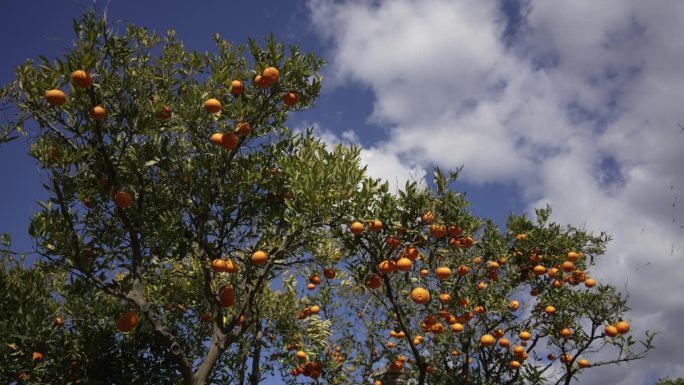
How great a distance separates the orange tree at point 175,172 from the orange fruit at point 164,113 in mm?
25

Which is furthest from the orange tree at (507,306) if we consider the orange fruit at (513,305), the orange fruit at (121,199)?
the orange fruit at (121,199)

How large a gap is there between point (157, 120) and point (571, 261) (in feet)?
31.1

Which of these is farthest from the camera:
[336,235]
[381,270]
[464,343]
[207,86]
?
[464,343]

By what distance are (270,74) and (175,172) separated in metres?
2.56

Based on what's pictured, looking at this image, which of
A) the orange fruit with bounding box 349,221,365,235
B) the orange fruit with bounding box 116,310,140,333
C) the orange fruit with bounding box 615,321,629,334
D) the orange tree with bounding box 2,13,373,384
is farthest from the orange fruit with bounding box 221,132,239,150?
the orange fruit with bounding box 615,321,629,334

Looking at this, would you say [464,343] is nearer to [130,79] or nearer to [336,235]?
[336,235]

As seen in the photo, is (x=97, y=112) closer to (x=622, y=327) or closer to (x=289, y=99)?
(x=289, y=99)

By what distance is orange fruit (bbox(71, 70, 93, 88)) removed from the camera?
19.7 feet

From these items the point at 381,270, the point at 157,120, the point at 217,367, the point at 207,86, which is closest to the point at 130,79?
the point at 157,120

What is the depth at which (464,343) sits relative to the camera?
9.96m

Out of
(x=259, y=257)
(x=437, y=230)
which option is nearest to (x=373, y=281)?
(x=437, y=230)

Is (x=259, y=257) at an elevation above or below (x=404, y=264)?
above

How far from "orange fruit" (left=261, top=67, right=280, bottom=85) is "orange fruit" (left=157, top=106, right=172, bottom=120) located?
1.84 m

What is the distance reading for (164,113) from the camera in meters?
7.68
